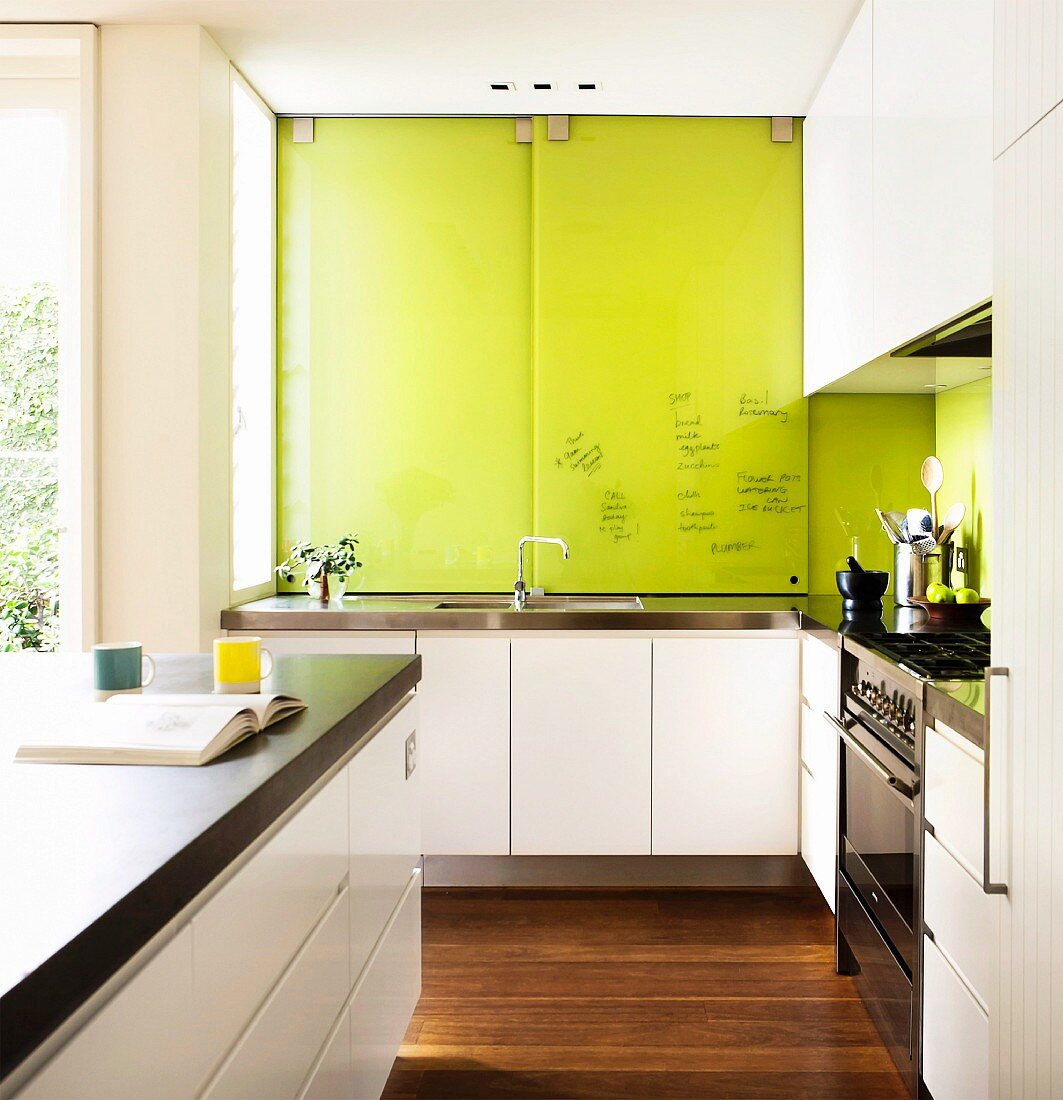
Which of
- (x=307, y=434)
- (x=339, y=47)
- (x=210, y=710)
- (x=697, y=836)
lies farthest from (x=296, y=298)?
(x=210, y=710)

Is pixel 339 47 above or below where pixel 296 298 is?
above

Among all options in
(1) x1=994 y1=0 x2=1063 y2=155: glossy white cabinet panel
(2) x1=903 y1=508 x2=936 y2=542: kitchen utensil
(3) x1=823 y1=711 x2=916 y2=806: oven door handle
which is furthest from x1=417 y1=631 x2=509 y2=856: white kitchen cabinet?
(1) x1=994 y1=0 x2=1063 y2=155: glossy white cabinet panel

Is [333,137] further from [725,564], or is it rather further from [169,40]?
[725,564]

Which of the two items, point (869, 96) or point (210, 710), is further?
point (869, 96)

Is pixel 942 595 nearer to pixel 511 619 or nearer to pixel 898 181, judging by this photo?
pixel 898 181

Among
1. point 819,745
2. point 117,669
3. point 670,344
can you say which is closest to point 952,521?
point 819,745

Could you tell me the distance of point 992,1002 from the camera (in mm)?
1477

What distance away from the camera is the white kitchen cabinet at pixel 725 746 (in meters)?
3.11

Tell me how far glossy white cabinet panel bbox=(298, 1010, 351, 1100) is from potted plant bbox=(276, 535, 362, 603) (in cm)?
198

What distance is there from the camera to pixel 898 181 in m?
2.46

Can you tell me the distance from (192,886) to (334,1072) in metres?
0.69

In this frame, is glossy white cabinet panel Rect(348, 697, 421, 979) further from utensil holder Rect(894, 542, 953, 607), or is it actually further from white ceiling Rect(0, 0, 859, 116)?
white ceiling Rect(0, 0, 859, 116)

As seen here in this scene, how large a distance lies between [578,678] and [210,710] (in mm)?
1848

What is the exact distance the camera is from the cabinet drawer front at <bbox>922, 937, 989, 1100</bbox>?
1565mm
